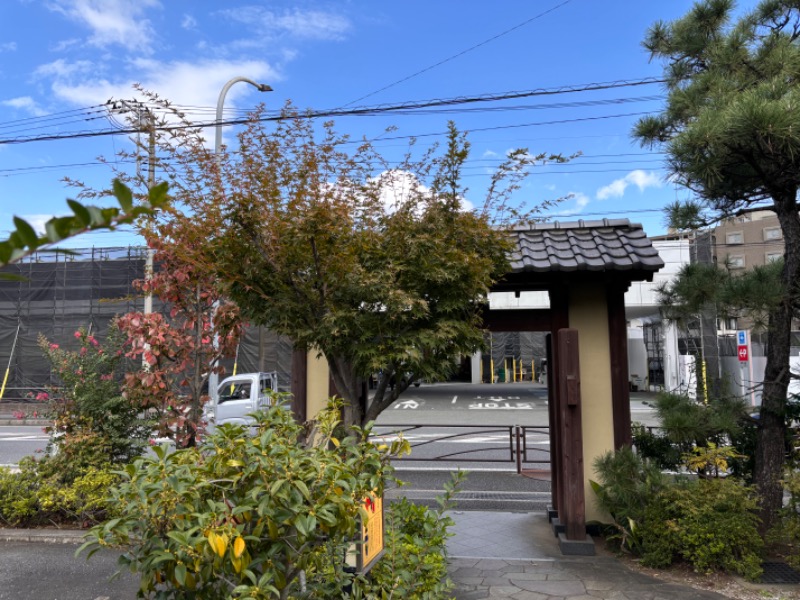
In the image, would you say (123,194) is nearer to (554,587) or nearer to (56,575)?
(554,587)

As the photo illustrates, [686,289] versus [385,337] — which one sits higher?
[686,289]

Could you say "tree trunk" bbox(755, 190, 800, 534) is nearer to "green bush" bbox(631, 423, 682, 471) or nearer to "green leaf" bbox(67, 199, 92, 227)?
"green bush" bbox(631, 423, 682, 471)

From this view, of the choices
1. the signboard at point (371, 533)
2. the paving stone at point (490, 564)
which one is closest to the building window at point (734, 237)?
the paving stone at point (490, 564)

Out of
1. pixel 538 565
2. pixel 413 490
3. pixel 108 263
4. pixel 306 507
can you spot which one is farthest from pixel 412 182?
pixel 108 263

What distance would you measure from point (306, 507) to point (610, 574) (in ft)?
12.3

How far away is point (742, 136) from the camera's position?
15.4 ft

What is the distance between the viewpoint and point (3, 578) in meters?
5.13

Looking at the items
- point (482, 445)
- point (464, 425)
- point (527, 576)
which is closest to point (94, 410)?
point (527, 576)

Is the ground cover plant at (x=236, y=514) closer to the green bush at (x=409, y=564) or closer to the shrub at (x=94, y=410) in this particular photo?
the green bush at (x=409, y=564)

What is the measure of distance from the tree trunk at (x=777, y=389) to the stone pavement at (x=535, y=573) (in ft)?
4.66

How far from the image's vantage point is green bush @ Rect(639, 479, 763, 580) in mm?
4922

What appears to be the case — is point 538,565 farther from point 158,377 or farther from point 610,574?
point 158,377

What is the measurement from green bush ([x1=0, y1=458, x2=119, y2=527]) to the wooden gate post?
4.64 metres

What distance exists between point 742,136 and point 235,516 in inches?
182
